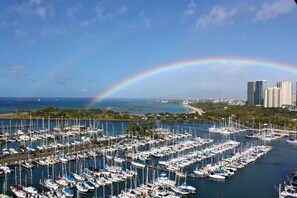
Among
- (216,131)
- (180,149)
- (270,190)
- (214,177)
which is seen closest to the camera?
(270,190)

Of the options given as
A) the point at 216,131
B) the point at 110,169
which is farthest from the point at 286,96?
the point at 110,169

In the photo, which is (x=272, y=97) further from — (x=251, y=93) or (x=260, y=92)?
(x=251, y=93)

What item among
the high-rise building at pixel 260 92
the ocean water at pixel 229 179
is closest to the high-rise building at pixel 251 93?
the high-rise building at pixel 260 92

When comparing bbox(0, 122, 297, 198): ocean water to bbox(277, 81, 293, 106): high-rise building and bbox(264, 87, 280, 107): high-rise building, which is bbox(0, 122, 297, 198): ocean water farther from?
bbox(277, 81, 293, 106): high-rise building

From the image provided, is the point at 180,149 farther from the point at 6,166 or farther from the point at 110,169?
the point at 6,166

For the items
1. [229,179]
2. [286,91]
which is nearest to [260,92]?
[286,91]

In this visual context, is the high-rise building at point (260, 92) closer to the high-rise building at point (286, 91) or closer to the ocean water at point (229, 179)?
the high-rise building at point (286, 91)

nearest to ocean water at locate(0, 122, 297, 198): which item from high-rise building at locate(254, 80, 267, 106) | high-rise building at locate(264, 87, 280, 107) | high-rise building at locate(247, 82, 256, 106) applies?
high-rise building at locate(264, 87, 280, 107)
